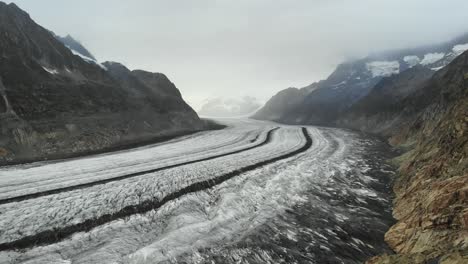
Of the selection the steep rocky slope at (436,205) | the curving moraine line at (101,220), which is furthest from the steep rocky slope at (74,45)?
the steep rocky slope at (436,205)

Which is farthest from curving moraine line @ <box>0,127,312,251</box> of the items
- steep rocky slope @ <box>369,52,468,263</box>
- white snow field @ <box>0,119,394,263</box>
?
steep rocky slope @ <box>369,52,468,263</box>

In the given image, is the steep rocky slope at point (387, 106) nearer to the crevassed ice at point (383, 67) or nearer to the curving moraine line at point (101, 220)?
the curving moraine line at point (101, 220)

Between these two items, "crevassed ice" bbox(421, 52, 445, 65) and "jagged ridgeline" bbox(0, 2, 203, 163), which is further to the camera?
"crevassed ice" bbox(421, 52, 445, 65)

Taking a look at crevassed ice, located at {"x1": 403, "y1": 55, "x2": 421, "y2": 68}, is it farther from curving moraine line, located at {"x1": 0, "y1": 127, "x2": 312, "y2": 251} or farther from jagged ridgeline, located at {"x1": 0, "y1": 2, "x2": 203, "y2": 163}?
curving moraine line, located at {"x1": 0, "y1": 127, "x2": 312, "y2": 251}

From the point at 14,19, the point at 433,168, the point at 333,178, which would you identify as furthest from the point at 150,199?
the point at 14,19

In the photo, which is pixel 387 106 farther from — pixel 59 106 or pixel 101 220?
pixel 101 220

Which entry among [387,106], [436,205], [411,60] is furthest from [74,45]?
[411,60]
